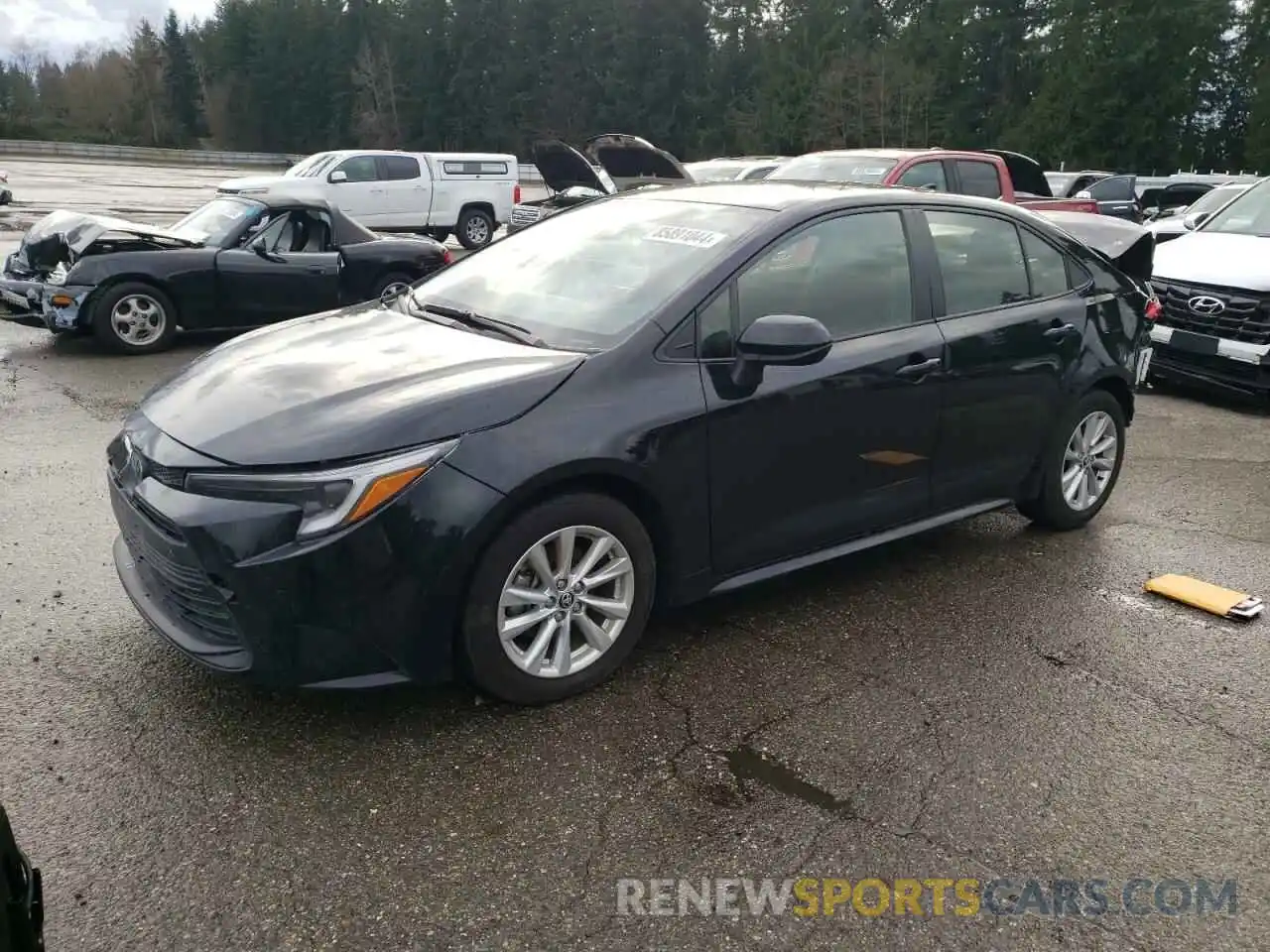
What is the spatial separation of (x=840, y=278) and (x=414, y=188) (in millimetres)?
17321

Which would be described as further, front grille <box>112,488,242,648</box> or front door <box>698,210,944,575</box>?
front door <box>698,210,944,575</box>

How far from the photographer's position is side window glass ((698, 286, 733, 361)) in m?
3.64

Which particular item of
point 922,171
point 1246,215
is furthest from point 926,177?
point 1246,215

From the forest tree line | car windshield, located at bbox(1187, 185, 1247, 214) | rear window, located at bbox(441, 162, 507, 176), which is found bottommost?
car windshield, located at bbox(1187, 185, 1247, 214)

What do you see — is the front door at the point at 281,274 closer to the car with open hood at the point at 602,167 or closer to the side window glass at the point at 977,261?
the car with open hood at the point at 602,167

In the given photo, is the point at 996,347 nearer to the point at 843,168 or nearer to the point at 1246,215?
the point at 1246,215

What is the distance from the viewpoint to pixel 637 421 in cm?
341

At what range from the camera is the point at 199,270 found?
938 cm

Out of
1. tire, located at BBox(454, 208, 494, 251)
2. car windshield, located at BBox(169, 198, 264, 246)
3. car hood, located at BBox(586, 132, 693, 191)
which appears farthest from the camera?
tire, located at BBox(454, 208, 494, 251)

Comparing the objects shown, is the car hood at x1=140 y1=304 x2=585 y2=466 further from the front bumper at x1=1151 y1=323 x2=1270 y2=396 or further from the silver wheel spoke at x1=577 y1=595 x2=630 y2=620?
the front bumper at x1=1151 y1=323 x2=1270 y2=396

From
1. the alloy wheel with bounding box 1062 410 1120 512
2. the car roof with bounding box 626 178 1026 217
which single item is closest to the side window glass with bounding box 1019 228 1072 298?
the car roof with bounding box 626 178 1026 217

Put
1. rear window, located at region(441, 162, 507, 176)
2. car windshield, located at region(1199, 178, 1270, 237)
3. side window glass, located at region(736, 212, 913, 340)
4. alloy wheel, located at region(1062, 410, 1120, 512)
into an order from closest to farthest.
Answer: side window glass, located at region(736, 212, 913, 340), alloy wheel, located at region(1062, 410, 1120, 512), car windshield, located at region(1199, 178, 1270, 237), rear window, located at region(441, 162, 507, 176)

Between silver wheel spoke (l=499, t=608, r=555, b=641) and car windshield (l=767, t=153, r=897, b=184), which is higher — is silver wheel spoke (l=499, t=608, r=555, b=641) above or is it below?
below

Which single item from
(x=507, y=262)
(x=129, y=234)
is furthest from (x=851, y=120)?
(x=507, y=262)
